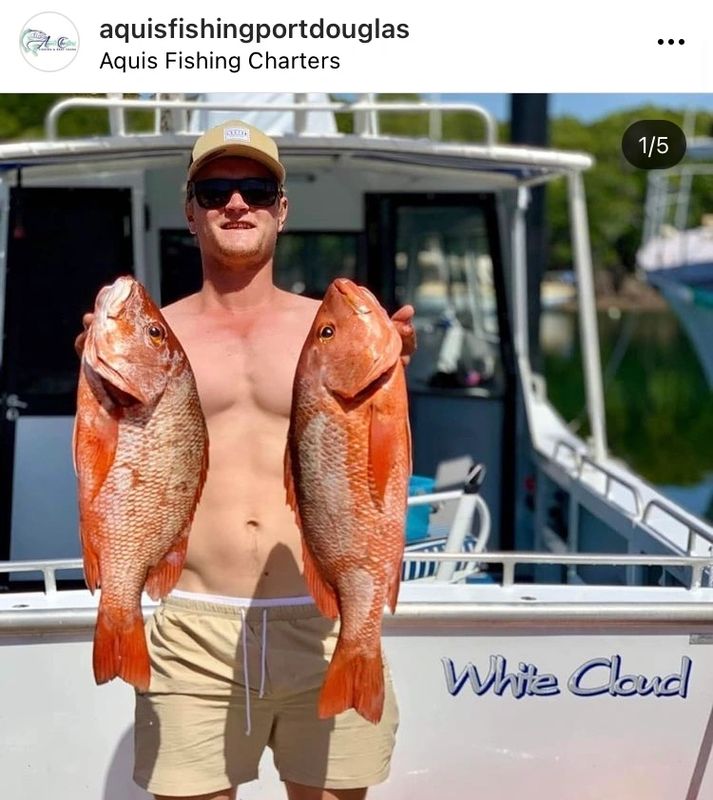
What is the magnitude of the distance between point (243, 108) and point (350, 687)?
262 centimetres

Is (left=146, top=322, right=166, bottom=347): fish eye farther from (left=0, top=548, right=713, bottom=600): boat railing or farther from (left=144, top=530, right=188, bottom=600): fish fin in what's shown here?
(left=0, top=548, right=713, bottom=600): boat railing

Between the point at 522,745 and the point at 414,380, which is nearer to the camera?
the point at 522,745

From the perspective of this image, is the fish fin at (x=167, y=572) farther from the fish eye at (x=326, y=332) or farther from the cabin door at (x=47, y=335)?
the cabin door at (x=47, y=335)

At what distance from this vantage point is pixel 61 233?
5.66 meters

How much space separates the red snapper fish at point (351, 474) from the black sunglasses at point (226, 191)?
41cm

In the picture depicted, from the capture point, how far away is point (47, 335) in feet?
18.4

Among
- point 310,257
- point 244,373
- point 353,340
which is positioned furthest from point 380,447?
point 310,257
